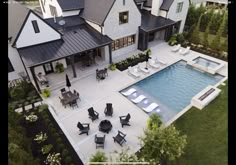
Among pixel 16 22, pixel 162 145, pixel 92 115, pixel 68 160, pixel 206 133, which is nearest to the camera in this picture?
pixel 162 145

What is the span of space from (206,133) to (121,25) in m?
15.2

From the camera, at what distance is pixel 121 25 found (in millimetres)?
21359

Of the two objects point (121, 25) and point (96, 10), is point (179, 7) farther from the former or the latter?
point (96, 10)

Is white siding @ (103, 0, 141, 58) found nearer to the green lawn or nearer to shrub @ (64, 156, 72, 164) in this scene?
the green lawn

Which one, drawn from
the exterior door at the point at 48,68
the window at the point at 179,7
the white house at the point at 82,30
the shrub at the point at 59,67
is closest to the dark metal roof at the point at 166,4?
the white house at the point at 82,30

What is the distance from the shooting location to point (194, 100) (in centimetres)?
1554

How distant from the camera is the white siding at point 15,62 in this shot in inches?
683

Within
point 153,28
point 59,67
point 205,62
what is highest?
point 153,28

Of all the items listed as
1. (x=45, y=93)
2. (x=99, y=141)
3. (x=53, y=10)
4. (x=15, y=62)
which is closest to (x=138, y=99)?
(x=99, y=141)

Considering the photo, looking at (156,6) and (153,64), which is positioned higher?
(156,6)

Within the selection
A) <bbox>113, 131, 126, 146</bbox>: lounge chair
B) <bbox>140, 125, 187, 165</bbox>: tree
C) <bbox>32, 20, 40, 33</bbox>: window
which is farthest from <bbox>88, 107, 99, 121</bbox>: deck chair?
<bbox>32, 20, 40, 33</bbox>: window

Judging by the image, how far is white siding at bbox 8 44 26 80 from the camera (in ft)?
56.9
